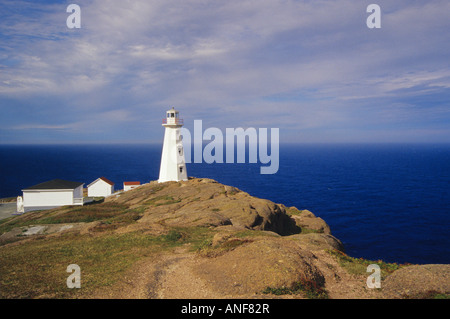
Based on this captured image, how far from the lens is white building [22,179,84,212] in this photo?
38.1 metres

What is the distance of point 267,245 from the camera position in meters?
13.6

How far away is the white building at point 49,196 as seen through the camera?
38062 mm

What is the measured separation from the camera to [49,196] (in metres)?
38.8

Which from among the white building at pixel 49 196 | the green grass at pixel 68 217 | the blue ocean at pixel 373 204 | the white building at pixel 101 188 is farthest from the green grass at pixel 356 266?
the white building at pixel 101 188

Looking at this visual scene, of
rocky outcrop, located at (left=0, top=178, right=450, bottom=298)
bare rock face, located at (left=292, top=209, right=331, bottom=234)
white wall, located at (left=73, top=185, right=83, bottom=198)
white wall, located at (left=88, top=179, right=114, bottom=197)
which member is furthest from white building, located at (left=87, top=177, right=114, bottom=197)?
bare rock face, located at (left=292, top=209, right=331, bottom=234)

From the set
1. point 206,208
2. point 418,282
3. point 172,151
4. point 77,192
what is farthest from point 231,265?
point 77,192

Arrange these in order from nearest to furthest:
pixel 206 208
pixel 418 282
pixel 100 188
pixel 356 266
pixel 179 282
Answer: pixel 418 282
pixel 179 282
pixel 356 266
pixel 206 208
pixel 100 188

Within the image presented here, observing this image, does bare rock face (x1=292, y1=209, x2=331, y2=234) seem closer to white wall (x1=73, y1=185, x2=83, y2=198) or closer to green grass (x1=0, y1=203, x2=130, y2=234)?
green grass (x1=0, y1=203, x2=130, y2=234)

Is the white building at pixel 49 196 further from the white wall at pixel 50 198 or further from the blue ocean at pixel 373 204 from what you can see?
the blue ocean at pixel 373 204

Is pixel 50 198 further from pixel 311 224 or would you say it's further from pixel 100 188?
pixel 311 224
